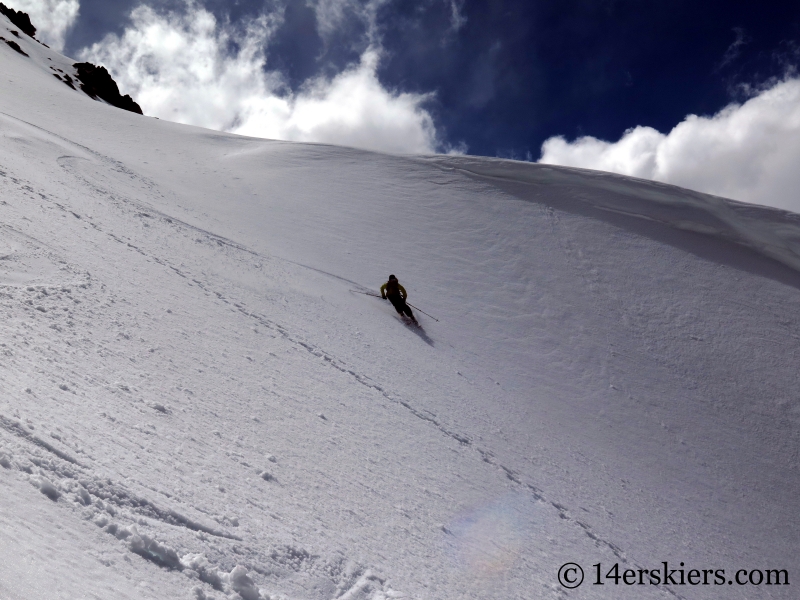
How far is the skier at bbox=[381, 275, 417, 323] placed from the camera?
8836 millimetres

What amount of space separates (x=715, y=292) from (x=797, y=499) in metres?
5.20

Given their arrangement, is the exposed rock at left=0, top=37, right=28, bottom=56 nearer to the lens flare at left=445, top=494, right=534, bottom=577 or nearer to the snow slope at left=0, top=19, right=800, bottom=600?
the snow slope at left=0, top=19, right=800, bottom=600

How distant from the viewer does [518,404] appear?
706 centimetres

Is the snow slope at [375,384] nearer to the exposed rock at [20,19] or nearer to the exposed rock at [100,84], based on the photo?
the exposed rock at [100,84]

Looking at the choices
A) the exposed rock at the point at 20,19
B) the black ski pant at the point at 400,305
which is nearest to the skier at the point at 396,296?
the black ski pant at the point at 400,305

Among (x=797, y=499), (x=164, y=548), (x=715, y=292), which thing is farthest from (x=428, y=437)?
(x=715, y=292)

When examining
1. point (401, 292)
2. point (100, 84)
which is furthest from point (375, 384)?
point (100, 84)

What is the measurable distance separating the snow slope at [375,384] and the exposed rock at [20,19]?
41.9 meters

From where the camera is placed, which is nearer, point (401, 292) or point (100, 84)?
point (401, 292)

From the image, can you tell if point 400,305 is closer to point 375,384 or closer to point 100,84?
point 375,384

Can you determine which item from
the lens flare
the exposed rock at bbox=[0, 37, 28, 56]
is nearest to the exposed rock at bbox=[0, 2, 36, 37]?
the exposed rock at bbox=[0, 37, 28, 56]

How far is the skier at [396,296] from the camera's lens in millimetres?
8836

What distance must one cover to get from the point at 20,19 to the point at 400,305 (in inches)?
2119

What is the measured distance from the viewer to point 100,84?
4378 centimetres
